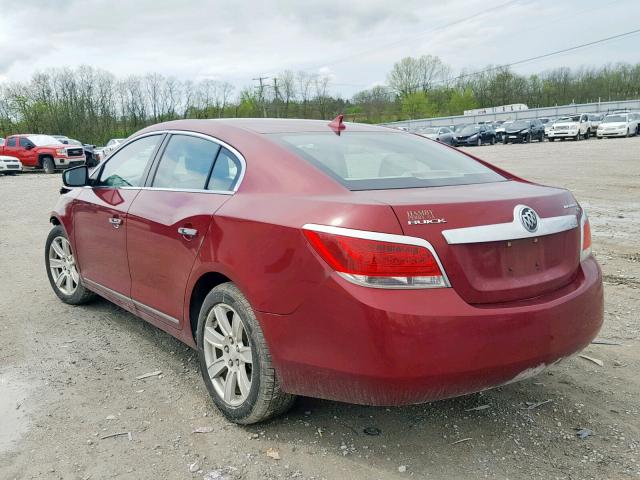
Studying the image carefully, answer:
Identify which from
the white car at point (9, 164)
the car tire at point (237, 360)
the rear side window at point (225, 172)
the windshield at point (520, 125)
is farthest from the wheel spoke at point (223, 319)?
the windshield at point (520, 125)

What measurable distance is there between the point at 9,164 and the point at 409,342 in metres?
28.9

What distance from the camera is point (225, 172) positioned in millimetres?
3230

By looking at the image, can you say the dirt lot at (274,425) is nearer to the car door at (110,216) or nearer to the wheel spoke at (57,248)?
the car door at (110,216)

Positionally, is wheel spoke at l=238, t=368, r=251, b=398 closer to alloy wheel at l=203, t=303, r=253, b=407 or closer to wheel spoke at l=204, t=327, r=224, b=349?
alloy wheel at l=203, t=303, r=253, b=407

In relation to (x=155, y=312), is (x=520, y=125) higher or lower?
higher

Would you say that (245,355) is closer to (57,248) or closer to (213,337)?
(213,337)

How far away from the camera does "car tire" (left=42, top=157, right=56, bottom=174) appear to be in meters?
27.3

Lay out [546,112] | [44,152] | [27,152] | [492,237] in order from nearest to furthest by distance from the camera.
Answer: [492,237], [44,152], [27,152], [546,112]

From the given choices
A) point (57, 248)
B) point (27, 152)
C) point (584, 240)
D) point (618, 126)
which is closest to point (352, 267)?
point (584, 240)

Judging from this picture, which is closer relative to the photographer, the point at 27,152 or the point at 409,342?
the point at 409,342

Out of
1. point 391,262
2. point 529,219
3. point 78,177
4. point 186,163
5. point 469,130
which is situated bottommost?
point 469,130

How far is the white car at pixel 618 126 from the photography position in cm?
3756

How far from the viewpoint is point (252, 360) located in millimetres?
2844

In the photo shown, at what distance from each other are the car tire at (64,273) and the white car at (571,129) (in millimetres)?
38850
